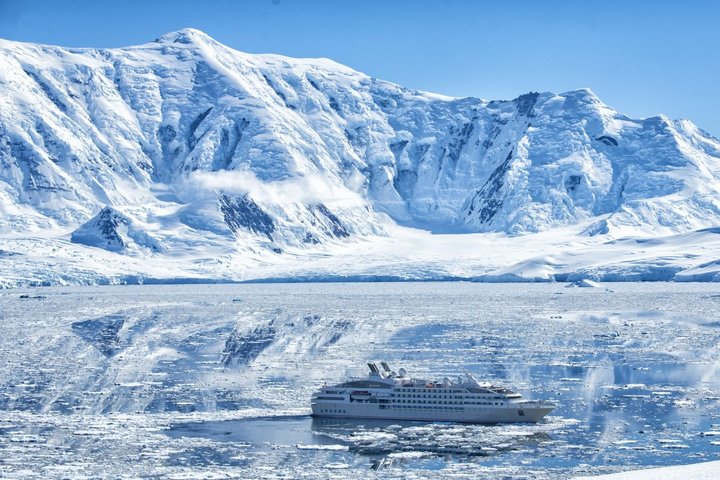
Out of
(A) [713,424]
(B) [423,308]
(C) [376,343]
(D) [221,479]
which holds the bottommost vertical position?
(D) [221,479]

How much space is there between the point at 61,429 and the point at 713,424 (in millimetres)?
39369

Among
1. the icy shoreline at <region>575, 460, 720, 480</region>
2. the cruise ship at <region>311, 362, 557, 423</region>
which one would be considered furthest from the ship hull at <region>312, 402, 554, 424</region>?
the icy shoreline at <region>575, 460, 720, 480</region>

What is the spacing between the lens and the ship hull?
77875mm

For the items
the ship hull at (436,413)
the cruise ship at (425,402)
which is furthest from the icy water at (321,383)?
the cruise ship at (425,402)

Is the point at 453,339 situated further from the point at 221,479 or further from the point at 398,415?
the point at 221,479

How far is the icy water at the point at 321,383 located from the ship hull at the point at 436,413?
1.11 m

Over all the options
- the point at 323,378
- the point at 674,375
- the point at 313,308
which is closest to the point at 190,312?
the point at 313,308

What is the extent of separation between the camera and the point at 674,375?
96.1 m

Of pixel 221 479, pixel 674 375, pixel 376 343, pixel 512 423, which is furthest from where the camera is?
pixel 376 343

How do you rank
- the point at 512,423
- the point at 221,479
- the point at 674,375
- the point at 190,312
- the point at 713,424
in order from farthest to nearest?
the point at 190,312
the point at 674,375
the point at 512,423
the point at 713,424
the point at 221,479

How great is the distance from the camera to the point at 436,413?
264ft

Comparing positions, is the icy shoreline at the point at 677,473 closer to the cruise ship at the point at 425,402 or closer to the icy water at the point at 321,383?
the icy water at the point at 321,383

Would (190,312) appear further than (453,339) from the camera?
Yes

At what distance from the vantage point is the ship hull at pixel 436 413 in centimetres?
7788
